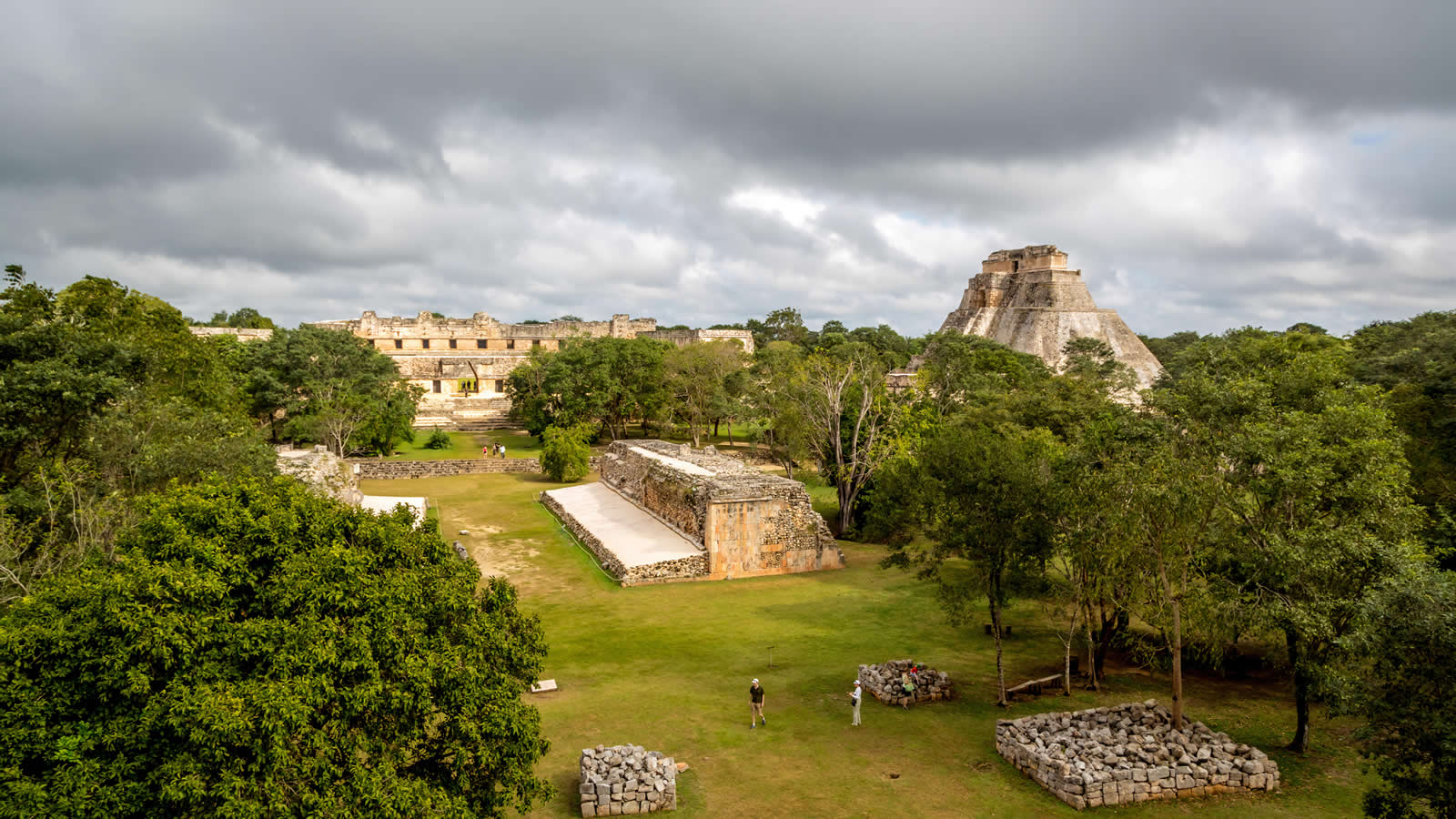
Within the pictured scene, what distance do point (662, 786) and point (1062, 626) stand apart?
9604mm

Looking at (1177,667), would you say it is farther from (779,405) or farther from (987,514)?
(779,405)

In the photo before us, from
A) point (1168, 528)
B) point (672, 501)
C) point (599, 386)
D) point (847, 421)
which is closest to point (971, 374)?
point (847, 421)

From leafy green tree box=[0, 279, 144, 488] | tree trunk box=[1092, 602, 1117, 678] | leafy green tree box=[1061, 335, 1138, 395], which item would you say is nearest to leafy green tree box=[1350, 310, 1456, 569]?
tree trunk box=[1092, 602, 1117, 678]

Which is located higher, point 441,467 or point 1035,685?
point 441,467

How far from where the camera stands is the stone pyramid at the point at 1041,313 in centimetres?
4794

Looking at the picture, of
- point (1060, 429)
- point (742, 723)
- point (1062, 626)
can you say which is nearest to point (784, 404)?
point (1060, 429)

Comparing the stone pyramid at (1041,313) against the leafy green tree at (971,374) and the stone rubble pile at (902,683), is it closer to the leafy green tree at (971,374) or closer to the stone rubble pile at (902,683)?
the leafy green tree at (971,374)

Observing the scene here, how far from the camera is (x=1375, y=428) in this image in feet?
36.3

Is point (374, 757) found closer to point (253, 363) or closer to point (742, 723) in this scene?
point (742, 723)

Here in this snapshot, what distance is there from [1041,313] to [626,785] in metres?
47.2

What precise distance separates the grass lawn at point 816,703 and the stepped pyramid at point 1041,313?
33.4 meters

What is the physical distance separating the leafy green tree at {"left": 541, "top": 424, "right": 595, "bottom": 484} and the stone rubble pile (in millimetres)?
20264

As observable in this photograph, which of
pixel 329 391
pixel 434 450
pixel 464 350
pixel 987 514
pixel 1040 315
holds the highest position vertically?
pixel 1040 315

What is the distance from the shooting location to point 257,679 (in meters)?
6.03
